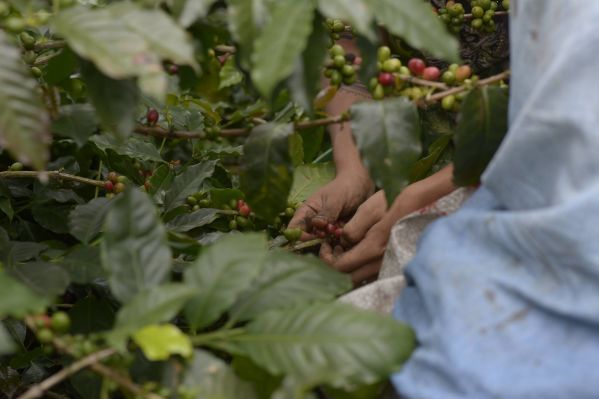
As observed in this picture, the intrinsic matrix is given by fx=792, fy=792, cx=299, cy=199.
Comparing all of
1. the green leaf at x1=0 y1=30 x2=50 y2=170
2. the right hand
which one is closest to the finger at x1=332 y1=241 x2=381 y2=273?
the right hand

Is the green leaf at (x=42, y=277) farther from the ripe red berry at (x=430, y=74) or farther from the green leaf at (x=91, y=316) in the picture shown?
the ripe red berry at (x=430, y=74)

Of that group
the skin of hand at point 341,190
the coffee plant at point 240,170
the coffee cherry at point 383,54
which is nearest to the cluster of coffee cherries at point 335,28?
the coffee plant at point 240,170

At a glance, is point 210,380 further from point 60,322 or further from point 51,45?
point 51,45

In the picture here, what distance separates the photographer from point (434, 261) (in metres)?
→ 0.91

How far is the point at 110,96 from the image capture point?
0.89m

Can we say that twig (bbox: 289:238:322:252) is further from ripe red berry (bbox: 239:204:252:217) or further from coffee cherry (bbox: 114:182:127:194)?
coffee cherry (bbox: 114:182:127:194)

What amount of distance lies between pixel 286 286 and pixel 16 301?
29 centimetres

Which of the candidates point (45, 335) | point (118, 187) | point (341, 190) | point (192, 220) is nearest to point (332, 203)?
point (341, 190)

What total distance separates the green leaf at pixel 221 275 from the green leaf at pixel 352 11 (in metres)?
0.25

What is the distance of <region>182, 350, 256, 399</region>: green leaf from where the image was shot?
0.80 meters

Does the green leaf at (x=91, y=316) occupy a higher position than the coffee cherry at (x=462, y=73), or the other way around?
the coffee cherry at (x=462, y=73)

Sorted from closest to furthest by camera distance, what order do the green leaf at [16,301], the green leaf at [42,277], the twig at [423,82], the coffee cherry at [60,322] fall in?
the green leaf at [16,301], the coffee cherry at [60,322], the green leaf at [42,277], the twig at [423,82]

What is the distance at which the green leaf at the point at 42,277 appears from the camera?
942mm

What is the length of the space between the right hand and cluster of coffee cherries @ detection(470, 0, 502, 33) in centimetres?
39
